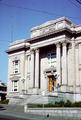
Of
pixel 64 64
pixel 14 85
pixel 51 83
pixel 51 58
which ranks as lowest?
pixel 14 85

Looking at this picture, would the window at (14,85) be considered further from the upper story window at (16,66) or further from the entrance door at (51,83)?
the entrance door at (51,83)

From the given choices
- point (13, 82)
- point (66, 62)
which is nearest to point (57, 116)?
point (66, 62)

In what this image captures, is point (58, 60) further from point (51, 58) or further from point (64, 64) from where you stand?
point (51, 58)

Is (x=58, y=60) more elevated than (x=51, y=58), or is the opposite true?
(x=51, y=58)

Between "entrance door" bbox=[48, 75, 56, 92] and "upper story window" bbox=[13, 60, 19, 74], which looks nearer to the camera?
"entrance door" bbox=[48, 75, 56, 92]

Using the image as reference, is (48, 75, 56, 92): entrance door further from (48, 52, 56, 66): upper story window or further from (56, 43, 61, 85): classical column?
(56, 43, 61, 85): classical column

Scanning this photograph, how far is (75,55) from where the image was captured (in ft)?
138

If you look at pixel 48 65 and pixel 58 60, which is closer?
pixel 58 60

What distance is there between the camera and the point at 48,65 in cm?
4575

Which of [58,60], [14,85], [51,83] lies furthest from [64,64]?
[14,85]

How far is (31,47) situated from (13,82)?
8.98 meters

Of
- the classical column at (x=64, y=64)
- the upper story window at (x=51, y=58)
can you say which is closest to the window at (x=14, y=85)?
the upper story window at (x=51, y=58)

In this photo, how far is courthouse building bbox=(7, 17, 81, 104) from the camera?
40875 mm

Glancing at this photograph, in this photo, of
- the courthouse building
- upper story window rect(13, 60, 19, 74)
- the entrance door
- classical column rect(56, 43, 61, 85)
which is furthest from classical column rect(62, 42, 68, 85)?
upper story window rect(13, 60, 19, 74)
